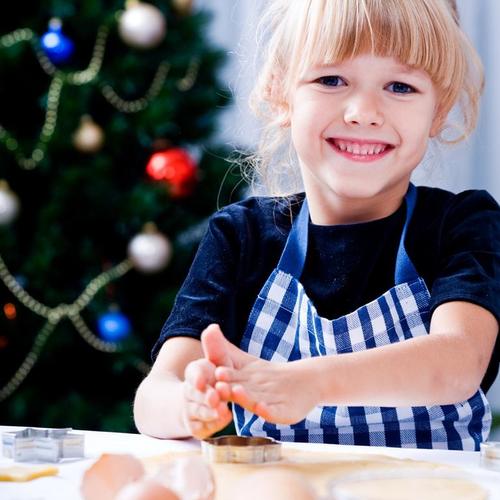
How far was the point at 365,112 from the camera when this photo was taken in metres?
1.07

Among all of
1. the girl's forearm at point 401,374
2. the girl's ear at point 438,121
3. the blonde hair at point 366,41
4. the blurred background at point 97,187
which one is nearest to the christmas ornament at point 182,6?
the blurred background at point 97,187

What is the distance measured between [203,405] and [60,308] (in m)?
1.65

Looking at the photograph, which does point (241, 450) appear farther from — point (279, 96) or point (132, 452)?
point (279, 96)

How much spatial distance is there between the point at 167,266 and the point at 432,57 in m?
1.36

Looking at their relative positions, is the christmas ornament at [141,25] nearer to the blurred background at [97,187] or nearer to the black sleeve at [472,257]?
the blurred background at [97,187]

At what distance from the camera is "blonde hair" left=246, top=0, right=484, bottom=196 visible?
3.50 feet

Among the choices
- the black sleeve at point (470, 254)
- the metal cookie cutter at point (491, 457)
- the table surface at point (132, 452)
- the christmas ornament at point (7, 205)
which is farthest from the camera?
the christmas ornament at point (7, 205)

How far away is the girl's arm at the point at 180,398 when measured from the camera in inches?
28.8

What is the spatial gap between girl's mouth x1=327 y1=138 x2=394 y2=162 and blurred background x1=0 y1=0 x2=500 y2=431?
119 cm

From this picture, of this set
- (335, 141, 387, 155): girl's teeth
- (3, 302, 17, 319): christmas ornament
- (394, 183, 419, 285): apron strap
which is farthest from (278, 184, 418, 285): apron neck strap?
(3, 302, 17, 319): christmas ornament

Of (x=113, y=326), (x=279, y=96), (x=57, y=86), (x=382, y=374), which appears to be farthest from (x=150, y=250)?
(x=382, y=374)

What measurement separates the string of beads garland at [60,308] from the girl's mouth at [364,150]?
4.25 feet

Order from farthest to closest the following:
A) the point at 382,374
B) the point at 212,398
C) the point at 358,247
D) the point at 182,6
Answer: the point at 182,6 → the point at 358,247 → the point at 382,374 → the point at 212,398

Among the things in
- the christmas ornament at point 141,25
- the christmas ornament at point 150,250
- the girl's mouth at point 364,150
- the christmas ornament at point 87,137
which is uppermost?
the christmas ornament at point 141,25
